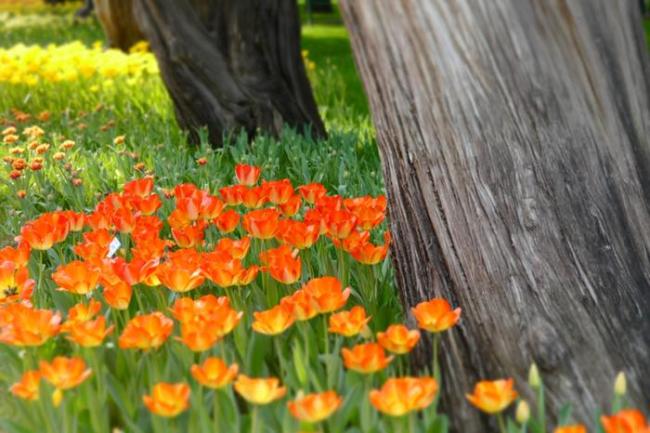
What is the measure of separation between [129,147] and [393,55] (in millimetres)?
3664

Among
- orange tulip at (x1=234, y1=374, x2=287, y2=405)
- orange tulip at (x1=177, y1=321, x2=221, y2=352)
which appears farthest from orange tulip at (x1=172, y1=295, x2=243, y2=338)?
orange tulip at (x1=234, y1=374, x2=287, y2=405)

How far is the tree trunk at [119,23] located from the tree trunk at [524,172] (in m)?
8.96

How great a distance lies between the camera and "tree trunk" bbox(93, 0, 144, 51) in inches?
451

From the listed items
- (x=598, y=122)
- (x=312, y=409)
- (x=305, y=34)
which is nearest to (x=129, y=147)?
(x=598, y=122)

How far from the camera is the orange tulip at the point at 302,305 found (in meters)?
2.55

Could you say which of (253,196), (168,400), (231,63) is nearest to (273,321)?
(168,400)

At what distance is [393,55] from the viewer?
281 cm

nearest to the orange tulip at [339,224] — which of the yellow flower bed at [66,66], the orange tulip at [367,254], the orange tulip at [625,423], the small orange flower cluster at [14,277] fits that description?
the orange tulip at [367,254]

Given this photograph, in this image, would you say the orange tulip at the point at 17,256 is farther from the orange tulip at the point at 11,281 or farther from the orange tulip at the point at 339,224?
the orange tulip at the point at 339,224

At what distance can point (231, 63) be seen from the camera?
6184 millimetres

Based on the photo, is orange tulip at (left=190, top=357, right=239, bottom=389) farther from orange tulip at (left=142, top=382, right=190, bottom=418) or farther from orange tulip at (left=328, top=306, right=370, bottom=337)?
orange tulip at (left=328, top=306, right=370, bottom=337)

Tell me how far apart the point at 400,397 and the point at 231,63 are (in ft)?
14.2

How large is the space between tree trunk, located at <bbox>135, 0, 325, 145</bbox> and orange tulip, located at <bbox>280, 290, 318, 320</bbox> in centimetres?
326

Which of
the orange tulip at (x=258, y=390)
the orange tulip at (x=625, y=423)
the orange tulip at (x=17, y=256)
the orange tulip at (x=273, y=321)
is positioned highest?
the orange tulip at (x=17, y=256)
